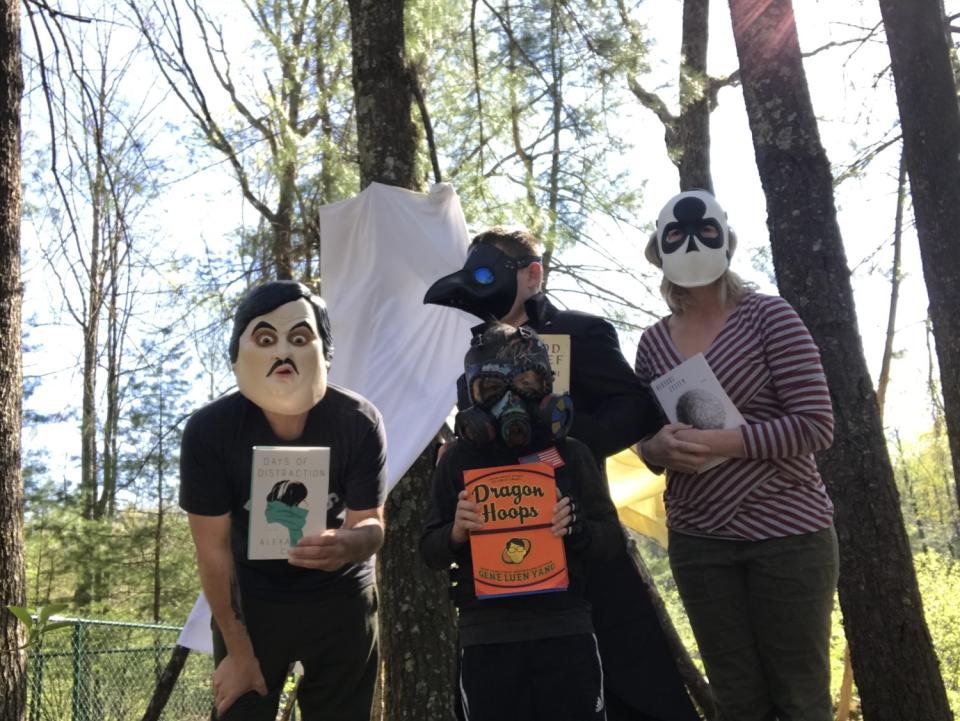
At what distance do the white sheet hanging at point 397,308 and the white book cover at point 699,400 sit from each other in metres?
1.61

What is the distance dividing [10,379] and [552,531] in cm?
265

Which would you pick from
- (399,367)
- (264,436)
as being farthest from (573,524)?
(399,367)

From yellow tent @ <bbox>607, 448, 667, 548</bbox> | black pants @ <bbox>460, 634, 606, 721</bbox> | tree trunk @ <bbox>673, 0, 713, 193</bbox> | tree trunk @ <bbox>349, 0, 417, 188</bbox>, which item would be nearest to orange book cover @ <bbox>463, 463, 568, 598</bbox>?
black pants @ <bbox>460, 634, 606, 721</bbox>

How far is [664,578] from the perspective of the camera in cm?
1523

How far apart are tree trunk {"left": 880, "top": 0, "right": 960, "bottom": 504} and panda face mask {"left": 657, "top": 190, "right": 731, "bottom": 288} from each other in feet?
8.14

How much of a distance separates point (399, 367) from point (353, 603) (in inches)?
69.8

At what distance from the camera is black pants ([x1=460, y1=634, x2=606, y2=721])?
1.89 metres

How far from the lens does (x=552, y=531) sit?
195 cm

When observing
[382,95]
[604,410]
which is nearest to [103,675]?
[382,95]

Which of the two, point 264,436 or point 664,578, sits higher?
point 264,436

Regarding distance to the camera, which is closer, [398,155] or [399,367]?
[399,367]

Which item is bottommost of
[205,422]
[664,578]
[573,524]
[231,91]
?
[664,578]

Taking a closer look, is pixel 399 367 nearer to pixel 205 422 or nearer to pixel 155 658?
pixel 205 422

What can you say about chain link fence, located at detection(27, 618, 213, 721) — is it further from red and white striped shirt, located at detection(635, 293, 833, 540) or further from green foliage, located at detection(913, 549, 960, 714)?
green foliage, located at detection(913, 549, 960, 714)
